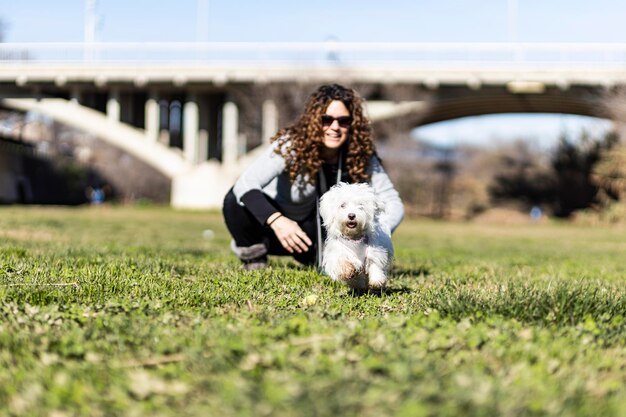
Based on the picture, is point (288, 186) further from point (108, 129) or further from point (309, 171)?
point (108, 129)

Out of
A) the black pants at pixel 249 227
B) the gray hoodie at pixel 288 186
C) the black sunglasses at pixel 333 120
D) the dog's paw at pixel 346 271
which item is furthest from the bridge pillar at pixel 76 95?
the dog's paw at pixel 346 271

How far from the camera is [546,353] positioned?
8.66 ft

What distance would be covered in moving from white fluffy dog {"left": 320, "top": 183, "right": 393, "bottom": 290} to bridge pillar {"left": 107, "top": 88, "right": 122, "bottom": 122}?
33.5 metres

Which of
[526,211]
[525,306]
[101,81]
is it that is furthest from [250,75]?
[525,306]

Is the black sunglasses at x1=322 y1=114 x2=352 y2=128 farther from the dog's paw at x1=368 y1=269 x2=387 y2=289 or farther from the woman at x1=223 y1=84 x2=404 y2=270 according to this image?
the dog's paw at x1=368 y1=269 x2=387 y2=289

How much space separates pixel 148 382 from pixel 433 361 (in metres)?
1.00

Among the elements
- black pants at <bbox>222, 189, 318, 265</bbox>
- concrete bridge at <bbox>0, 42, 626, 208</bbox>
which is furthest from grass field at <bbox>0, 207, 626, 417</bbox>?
concrete bridge at <bbox>0, 42, 626, 208</bbox>

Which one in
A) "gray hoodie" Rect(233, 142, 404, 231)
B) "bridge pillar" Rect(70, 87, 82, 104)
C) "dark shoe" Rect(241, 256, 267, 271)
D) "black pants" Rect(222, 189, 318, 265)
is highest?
"gray hoodie" Rect(233, 142, 404, 231)

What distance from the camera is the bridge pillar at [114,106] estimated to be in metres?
35.9

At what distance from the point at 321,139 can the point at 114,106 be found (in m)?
33.0

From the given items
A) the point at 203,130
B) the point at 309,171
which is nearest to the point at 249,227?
the point at 309,171

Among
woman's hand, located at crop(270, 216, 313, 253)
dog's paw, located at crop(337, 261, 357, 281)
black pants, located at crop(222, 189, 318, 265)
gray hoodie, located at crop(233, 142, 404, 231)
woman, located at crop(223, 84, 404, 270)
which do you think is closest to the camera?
dog's paw, located at crop(337, 261, 357, 281)

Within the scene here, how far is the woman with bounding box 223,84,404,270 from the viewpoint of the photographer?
5.15 metres

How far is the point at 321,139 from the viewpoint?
5184mm
